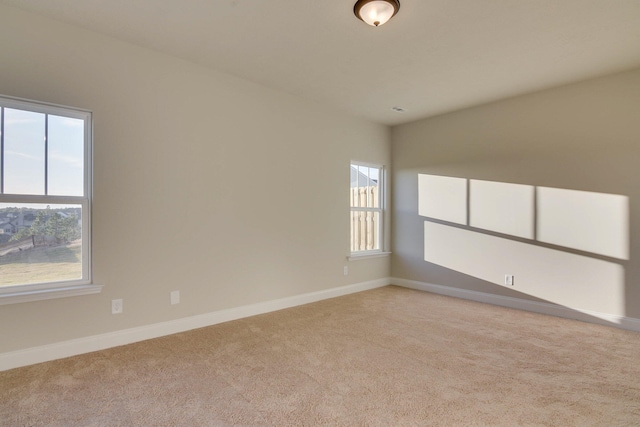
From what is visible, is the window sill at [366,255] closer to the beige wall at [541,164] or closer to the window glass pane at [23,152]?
the beige wall at [541,164]

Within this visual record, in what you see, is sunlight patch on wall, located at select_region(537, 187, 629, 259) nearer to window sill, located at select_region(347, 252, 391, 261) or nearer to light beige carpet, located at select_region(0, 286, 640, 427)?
light beige carpet, located at select_region(0, 286, 640, 427)

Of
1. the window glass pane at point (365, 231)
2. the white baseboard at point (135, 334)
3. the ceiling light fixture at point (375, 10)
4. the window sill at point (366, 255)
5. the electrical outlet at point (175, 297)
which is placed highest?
the ceiling light fixture at point (375, 10)

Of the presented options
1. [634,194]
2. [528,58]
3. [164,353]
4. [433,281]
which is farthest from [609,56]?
[164,353]

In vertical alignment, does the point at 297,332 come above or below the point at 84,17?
below

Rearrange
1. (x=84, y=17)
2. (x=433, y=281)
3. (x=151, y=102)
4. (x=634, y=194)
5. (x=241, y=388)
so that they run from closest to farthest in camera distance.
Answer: (x=241, y=388), (x=84, y=17), (x=151, y=102), (x=634, y=194), (x=433, y=281)

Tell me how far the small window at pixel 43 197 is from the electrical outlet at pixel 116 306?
29 centimetres

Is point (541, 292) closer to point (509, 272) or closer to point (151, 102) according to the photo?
point (509, 272)

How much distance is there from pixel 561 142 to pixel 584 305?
1.89m

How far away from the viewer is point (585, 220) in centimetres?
374

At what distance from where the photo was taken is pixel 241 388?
2.22 metres

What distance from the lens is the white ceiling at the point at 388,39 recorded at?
2.47 meters

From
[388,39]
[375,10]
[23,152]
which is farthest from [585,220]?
[23,152]

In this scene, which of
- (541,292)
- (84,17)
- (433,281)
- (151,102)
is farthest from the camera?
(433,281)

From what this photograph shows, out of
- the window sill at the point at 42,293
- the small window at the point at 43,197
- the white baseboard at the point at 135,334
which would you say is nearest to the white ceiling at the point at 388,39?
the small window at the point at 43,197
